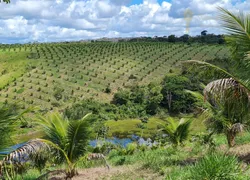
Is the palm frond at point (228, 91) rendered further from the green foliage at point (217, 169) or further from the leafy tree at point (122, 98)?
the leafy tree at point (122, 98)

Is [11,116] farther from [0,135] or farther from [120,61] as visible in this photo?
[120,61]

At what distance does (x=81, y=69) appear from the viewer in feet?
210

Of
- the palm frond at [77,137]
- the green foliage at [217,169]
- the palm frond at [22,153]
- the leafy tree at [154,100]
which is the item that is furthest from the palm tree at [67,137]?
the leafy tree at [154,100]

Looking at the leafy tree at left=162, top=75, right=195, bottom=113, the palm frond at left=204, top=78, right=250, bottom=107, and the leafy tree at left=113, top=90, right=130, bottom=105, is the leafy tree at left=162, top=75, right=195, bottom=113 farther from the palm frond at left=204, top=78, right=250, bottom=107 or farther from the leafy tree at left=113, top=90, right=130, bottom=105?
the palm frond at left=204, top=78, right=250, bottom=107

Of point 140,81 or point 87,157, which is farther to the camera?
point 140,81

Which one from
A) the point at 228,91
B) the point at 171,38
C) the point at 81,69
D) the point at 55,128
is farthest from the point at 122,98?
the point at 171,38

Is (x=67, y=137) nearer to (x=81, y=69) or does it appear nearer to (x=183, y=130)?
(x=183, y=130)

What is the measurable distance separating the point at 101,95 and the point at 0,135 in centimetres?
4754

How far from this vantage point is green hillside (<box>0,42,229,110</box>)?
50.0m

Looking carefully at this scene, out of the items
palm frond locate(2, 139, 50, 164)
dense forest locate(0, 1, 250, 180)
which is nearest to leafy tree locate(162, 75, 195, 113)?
dense forest locate(0, 1, 250, 180)

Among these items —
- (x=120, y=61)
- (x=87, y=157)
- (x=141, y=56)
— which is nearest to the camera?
(x=87, y=157)

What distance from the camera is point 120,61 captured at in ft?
234

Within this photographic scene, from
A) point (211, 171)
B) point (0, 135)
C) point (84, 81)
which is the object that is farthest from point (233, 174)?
point (84, 81)

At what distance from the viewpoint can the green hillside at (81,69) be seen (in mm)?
50031
